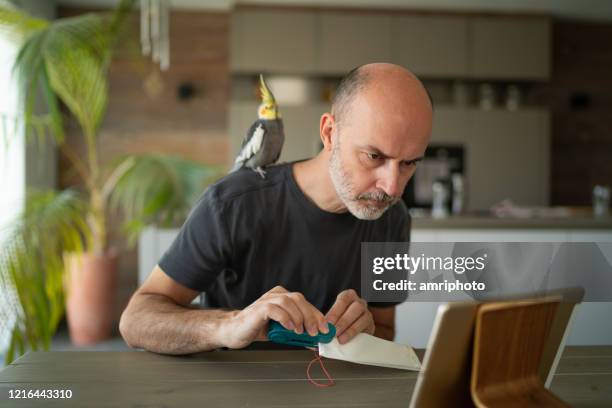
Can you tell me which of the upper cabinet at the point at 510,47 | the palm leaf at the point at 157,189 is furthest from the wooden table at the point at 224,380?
the upper cabinet at the point at 510,47

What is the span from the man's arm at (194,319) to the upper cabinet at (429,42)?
4.12 metres

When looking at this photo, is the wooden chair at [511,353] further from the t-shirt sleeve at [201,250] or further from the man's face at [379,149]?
the t-shirt sleeve at [201,250]

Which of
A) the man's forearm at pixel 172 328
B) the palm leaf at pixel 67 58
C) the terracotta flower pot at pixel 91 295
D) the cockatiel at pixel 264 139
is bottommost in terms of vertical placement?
the terracotta flower pot at pixel 91 295

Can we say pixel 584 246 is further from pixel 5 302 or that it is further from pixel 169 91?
pixel 169 91

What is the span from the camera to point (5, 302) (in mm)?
2168

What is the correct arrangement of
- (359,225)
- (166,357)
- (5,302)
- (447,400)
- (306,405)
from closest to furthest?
(447,400)
(306,405)
(166,357)
(359,225)
(5,302)

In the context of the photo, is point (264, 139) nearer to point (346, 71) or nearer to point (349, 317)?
point (349, 317)

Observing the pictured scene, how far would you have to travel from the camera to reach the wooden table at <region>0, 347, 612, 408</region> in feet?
2.63

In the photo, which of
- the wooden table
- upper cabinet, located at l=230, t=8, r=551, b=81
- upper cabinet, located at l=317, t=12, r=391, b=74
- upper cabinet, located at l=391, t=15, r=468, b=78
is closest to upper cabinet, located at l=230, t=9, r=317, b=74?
upper cabinet, located at l=230, t=8, r=551, b=81

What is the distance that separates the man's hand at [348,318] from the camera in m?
0.89

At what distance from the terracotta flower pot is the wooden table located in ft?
9.66

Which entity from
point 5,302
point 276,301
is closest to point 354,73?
point 276,301

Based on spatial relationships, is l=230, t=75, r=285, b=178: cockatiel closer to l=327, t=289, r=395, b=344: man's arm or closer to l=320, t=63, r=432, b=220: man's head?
l=320, t=63, r=432, b=220: man's head

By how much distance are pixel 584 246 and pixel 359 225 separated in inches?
26.5
